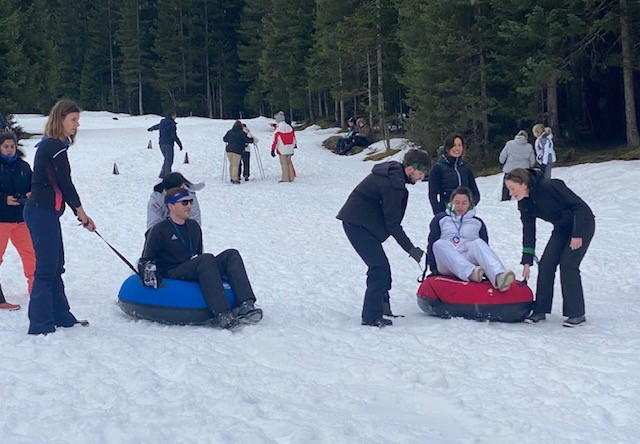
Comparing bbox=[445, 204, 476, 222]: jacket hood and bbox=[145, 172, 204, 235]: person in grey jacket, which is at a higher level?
bbox=[145, 172, 204, 235]: person in grey jacket

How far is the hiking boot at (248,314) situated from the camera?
22.1 feet

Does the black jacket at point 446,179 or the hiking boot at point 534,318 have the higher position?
the black jacket at point 446,179

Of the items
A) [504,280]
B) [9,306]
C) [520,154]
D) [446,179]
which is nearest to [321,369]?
[504,280]

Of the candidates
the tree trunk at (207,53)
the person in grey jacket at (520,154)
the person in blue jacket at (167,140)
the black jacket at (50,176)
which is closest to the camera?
the black jacket at (50,176)

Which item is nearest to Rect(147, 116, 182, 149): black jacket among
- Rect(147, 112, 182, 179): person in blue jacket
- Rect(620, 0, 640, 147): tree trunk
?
Rect(147, 112, 182, 179): person in blue jacket

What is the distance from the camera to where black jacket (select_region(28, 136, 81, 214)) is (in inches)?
241

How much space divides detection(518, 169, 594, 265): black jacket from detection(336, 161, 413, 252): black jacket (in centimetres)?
125

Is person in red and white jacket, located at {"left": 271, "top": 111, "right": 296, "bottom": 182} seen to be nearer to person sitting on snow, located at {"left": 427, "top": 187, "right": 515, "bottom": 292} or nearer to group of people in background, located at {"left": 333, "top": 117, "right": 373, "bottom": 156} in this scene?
group of people in background, located at {"left": 333, "top": 117, "right": 373, "bottom": 156}

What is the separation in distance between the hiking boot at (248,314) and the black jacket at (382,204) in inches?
48.9

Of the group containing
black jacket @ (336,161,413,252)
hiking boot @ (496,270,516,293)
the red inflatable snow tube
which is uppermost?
black jacket @ (336,161,413,252)

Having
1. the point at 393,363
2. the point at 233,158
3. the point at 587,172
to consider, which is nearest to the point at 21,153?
the point at 393,363

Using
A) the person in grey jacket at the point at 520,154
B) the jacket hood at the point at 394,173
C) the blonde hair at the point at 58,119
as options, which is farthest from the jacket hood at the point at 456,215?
the person in grey jacket at the point at 520,154

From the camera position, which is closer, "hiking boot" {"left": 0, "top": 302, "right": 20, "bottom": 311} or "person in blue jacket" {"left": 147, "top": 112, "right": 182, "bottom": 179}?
"hiking boot" {"left": 0, "top": 302, "right": 20, "bottom": 311}

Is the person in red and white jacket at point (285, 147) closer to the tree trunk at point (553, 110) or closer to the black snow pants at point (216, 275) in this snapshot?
the tree trunk at point (553, 110)
